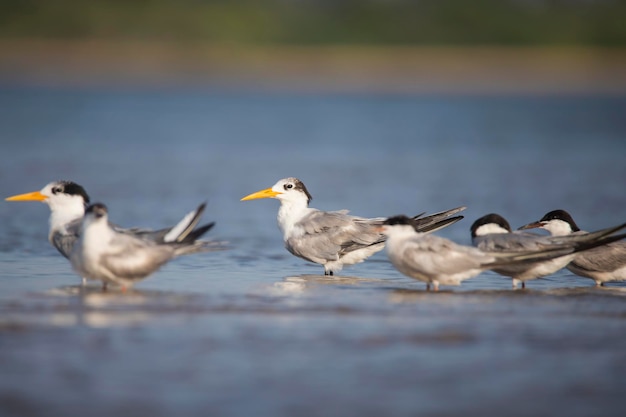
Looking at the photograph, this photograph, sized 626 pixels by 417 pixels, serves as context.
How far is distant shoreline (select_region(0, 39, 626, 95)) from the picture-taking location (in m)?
45.2

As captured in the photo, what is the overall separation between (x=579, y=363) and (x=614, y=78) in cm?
4515

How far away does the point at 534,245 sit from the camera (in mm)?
7785

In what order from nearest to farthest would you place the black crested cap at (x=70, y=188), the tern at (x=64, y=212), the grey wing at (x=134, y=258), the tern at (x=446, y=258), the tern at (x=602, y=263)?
the grey wing at (x=134, y=258) → the tern at (x=446, y=258) → the tern at (x=602, y=263) → the tern at (x=64, y=212) → the black crested cap at (x=70, y=188)

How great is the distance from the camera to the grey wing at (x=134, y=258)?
7359 millimetres

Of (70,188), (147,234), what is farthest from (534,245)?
(70,188)

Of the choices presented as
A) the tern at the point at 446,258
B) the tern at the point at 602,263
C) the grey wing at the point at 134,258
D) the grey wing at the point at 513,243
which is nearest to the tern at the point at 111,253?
the grey wing at the point at 134,258

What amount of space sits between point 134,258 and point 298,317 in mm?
1360

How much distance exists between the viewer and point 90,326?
20.7 feet

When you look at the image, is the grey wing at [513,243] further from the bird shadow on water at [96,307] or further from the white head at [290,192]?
the bird shadow on water at [96,307]

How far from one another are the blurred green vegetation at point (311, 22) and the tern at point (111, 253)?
4747 cm

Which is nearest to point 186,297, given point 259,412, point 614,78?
point 259,412

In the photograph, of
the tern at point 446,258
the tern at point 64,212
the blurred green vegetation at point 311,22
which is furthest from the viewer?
the blurred green vegetation at point 311,22

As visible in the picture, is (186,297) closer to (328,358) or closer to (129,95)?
(328,358)

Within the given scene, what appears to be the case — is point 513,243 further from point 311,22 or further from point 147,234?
point 311,22
